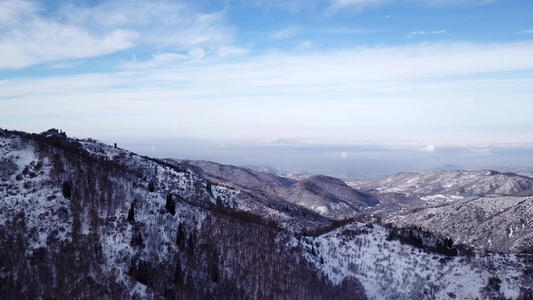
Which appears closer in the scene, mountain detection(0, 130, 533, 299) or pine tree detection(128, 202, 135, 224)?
mountain detection(0, 130, 533, 299)

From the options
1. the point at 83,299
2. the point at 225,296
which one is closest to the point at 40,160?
the point at 83,299

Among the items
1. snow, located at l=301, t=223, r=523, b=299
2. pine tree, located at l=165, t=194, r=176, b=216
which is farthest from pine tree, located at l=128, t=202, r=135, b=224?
snow, located at l=301, t=223, r=523, b=299

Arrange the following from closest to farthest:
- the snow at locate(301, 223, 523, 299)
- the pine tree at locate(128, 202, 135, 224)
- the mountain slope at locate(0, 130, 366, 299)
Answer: the mountain slope at locate(0, 130, 366, 299), the pine tree at locate(128, 202, 135, 224), the snow at locate(301, 223, 523, 299)

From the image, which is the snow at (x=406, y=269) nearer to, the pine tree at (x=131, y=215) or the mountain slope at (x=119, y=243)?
the mountain slope at (x=119, y=243)

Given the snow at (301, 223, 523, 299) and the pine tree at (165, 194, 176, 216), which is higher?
the pine tree at (165, 194, 176, 216)

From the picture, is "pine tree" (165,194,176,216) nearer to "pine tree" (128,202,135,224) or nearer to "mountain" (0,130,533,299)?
"mountain" (0,130,533,299)

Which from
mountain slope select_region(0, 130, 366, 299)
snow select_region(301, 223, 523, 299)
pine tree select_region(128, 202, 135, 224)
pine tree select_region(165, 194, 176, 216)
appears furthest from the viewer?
snow select_region(301, 223, 523, 299)

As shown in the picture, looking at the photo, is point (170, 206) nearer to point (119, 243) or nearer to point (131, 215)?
point (131, 215)

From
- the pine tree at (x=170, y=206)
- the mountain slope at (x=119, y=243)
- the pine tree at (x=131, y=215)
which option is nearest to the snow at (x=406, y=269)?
the mountain slope at (x=119, y=243)

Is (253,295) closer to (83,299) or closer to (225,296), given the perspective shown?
(225,296)
